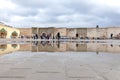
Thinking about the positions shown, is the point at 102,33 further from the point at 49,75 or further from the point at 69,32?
the point at 49,75

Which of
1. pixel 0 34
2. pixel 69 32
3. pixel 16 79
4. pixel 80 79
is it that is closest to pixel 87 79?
pixel 80 79

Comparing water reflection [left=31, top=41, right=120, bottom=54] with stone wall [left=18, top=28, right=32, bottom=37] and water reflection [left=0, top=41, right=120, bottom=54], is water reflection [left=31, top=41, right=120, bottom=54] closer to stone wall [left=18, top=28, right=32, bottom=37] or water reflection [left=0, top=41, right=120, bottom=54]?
water reflection [left=0, top=41, right=120, bottom=54]

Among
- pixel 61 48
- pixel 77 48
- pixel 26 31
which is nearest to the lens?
pixel 61 48

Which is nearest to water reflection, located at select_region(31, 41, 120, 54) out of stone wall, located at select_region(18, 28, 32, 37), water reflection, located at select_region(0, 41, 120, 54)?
water reflection, located at select_region(0, 41, 120, 54)

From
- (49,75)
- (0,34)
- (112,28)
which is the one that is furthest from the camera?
(112,28)

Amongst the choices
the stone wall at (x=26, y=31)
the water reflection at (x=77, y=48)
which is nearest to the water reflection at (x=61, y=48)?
the water reflection at (x=77, y=48)

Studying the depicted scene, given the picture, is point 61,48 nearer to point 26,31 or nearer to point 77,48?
point 77,48

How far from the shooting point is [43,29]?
66812 mm

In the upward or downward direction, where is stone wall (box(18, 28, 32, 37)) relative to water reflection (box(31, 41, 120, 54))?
upward

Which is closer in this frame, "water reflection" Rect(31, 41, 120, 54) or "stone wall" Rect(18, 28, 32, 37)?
"water reflection" Rect(31, 41, 120, 54)

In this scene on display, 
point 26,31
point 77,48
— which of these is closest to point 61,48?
point 77,48

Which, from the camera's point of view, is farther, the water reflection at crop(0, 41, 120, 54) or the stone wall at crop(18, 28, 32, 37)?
the stone wall at crop(18, 28, 32, 37)

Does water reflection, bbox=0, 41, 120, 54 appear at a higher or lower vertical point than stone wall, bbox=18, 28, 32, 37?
lower

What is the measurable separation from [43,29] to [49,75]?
62.8m
